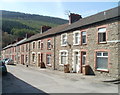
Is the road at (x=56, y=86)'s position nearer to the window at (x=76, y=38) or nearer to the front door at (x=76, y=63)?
the front door at (x=76, y=63)

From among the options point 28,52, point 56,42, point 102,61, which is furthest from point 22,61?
point 102,61

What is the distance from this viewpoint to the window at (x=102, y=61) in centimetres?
1561

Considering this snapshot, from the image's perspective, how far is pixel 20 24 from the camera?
376 feet

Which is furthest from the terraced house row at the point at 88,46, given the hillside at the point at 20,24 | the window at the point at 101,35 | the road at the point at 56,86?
the hillside at the point at 20,24

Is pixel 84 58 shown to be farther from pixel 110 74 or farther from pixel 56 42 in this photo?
pixel 56 42

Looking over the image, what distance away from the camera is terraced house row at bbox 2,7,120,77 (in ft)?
48.6

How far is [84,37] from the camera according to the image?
18.7 meters

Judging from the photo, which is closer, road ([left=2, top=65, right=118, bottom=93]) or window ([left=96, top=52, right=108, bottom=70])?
road ([left=2, top=65, right=118, bottom=93])

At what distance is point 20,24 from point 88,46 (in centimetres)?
10293

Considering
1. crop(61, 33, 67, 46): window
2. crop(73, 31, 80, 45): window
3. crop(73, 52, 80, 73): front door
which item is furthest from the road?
crop(61, 33, 67, 46): window

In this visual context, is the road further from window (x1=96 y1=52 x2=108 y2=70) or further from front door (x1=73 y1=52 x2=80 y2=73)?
front door (x1=73 y1=52 x2=80 y2=73)

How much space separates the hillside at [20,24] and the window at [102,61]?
51.1 m

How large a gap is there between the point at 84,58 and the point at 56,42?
6473 millimetres

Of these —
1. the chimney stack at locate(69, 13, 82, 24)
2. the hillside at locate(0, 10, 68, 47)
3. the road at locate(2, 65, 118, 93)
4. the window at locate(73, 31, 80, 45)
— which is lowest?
the road at locate(2, 65, 118, 93)
